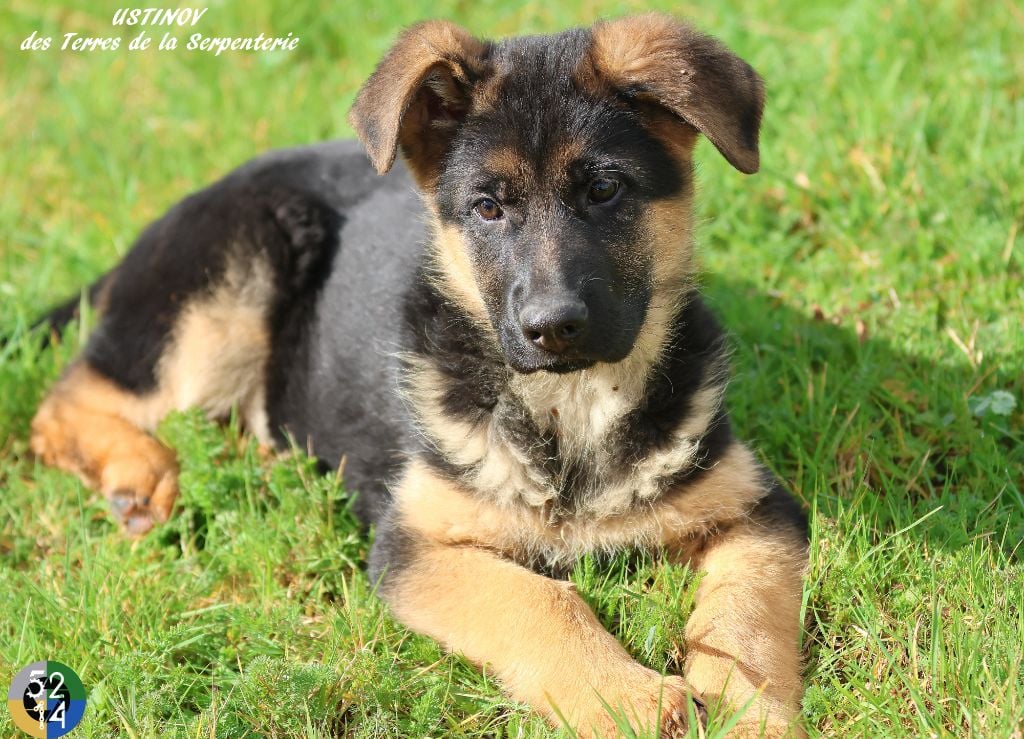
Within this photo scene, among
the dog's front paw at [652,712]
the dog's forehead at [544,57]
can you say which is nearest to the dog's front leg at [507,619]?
the dog's front paw at [652,712]

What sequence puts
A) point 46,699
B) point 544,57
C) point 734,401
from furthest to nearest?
point 734,401
point 544,57
point 46,699

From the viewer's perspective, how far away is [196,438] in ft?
15.2

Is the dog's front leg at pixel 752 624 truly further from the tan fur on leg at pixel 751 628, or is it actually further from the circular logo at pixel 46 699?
the circular logo at pixel 46 699

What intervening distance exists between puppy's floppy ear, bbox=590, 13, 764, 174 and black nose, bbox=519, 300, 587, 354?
0.67m

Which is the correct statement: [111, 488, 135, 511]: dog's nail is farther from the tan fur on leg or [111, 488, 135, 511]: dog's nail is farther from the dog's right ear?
the tan fur on leg

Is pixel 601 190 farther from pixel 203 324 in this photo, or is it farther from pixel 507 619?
pixel 203 324

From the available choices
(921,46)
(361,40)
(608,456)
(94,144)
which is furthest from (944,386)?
(94,144)

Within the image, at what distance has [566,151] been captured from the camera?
348 centimetres

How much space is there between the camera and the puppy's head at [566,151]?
134 inches

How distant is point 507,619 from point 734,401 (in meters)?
1.67

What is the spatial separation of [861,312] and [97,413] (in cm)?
341

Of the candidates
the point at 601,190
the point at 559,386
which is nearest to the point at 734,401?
the point at 559,386

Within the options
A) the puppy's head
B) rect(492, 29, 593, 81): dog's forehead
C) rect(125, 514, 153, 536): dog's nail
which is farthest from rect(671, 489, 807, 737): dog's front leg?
rect(125, 514, 153, 536): dog's nail

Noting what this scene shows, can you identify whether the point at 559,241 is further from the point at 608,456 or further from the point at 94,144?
the point at 94,144
